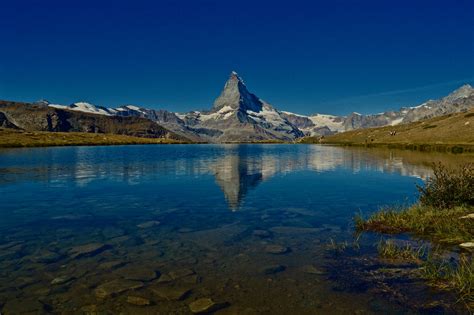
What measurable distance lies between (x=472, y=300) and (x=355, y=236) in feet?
31.9

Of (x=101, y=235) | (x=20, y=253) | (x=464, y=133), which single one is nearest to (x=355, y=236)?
(x=101, y=235)

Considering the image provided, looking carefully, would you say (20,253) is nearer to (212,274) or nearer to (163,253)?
(163,253)

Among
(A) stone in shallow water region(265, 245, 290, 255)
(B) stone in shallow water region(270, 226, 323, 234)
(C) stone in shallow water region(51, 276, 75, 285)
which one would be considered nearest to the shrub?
(B) stone in shallow water region(270, 226, 323, 234)

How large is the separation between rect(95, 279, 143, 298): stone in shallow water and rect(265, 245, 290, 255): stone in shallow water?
757cm

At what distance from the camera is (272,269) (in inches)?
694

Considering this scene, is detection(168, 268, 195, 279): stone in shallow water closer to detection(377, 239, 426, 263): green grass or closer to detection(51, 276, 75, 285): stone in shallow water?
detection(51, 276, 75, 285): stone in shallow water

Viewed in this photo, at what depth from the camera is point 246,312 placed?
13.3 meters

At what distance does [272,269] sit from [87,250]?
10398 mm

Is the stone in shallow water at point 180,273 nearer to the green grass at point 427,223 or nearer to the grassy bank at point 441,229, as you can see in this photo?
the grassy bank at point 441,229

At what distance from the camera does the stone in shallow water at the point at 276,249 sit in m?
20.2

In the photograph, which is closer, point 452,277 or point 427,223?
point 452,277

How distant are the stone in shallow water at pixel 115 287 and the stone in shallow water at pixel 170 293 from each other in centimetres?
100

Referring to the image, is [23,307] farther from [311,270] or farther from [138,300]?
[311,270]

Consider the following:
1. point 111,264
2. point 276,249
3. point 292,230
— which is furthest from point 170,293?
point 292,230
